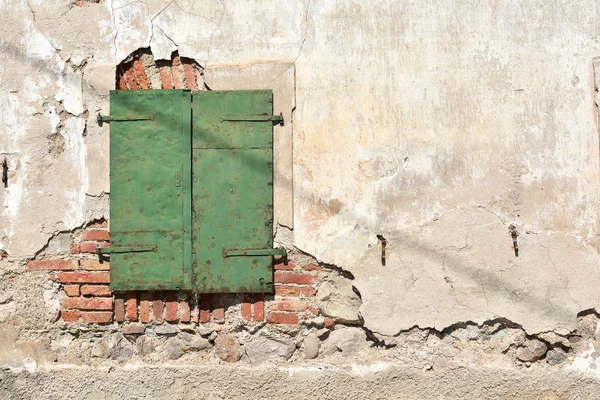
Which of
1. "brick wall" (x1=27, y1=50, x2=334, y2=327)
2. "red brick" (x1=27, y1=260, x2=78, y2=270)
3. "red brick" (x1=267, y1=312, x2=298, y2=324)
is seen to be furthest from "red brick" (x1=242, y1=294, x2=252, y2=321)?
"red brick" (x1=27, y1=260, x2=78, y2=270)

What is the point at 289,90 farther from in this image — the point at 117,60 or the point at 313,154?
the point at 117,60

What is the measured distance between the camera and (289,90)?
333 cm

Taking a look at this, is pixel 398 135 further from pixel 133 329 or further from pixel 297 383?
pixel 133 329

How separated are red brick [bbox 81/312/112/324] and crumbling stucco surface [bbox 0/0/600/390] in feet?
0.67

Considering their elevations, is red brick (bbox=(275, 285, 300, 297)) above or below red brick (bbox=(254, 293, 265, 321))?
above

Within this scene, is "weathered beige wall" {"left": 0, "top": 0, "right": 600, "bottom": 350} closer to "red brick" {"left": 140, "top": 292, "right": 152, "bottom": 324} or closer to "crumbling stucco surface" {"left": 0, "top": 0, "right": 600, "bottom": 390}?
"crumbling stucco surface" {"left": 0, "top": 0, "right": 600, "bottom": 390}

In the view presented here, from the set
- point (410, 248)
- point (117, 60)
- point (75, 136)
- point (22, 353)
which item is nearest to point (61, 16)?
point (117, 60)

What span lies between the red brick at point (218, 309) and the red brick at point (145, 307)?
1.20ft

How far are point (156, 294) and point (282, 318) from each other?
73 centimetres

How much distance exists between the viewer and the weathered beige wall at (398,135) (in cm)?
325

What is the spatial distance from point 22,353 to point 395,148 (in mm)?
2393

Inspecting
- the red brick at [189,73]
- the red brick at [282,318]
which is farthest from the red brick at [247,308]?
the red brick at [189,73]

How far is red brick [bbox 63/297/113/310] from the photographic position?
3385 mm

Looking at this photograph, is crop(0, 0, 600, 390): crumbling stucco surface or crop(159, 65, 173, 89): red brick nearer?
crop(0, 0, 600, 390): crumbling stucco surface
